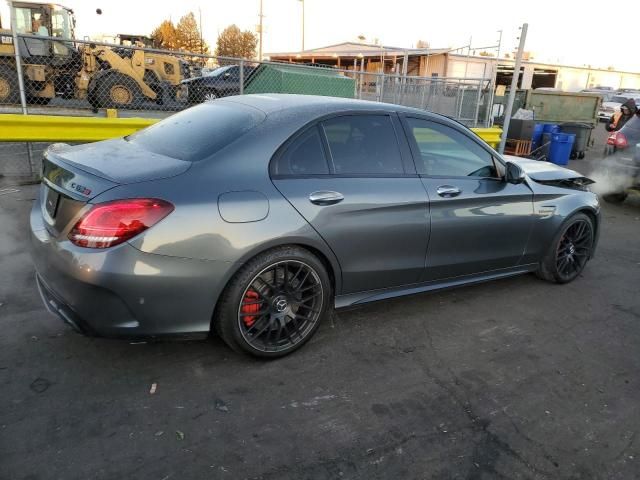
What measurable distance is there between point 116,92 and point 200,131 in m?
12.2

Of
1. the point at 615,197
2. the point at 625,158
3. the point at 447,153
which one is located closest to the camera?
the point at 447,153

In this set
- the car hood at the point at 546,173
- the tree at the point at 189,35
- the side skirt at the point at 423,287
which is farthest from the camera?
the tree at the point at 189,35

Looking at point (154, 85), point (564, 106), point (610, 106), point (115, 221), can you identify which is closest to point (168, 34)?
point (154, 85)

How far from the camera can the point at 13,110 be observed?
8.81m

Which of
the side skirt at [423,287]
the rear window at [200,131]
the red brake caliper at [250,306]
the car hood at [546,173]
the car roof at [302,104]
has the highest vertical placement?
the car roof at [302,104]

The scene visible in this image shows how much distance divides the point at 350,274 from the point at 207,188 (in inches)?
45.5

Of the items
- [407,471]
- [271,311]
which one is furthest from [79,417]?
[407,471]

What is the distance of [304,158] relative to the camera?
3.26 meters

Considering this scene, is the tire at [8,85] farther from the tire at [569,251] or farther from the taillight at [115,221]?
the tire at [569,251]

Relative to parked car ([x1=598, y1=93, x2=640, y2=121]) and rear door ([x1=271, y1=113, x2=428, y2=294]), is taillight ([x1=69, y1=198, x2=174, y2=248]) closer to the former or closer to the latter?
rear door ([x1=271, y1=113, x2=428, y2=294])

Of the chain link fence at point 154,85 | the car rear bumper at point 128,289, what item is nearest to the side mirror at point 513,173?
the car rear bumper at point 128,289

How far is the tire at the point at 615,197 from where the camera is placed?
350 inches

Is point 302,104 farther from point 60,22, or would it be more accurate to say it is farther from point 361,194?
point 60,22

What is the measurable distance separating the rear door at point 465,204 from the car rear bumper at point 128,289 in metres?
1.70
